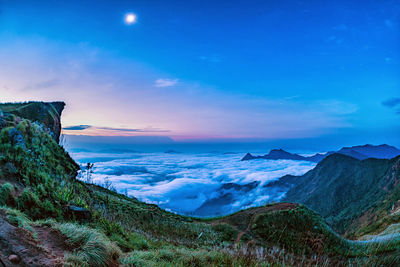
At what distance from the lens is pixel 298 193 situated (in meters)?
142

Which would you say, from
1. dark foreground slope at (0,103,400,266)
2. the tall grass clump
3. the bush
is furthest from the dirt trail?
the bush

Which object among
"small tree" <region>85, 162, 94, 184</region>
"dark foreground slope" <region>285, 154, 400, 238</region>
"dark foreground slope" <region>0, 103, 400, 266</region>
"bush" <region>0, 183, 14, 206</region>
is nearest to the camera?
"dark foreground slope" <region>0, 103, 400, 266</region>

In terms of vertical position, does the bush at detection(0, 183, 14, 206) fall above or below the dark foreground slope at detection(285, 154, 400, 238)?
above

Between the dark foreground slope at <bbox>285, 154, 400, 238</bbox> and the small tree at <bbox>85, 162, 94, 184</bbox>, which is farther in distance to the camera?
the dark foreground slope at <bbox>285, 154, 400, 238</bbox>

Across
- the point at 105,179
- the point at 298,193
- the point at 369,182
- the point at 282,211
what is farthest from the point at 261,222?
the point at 298,193

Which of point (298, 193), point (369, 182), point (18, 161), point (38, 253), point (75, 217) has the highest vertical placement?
point (18, 161)

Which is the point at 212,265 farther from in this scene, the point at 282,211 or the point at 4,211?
the point at 282,211

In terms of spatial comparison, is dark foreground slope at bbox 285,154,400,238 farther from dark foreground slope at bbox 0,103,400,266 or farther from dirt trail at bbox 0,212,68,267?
dirt trail at bbox 0,212,68,267

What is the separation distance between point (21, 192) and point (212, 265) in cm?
632

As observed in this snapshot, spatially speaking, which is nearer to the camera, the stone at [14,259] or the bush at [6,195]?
the stone at [14,259]

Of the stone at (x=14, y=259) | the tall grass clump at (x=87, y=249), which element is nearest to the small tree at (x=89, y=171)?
the tall grass clump at (x=87, y=249)

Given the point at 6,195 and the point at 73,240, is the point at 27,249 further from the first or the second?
the point at 6,195

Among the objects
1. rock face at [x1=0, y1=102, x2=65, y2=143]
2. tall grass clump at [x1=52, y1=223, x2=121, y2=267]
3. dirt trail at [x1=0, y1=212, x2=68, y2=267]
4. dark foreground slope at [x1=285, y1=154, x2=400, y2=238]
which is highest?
rock face at [x1=0, y1=102, x2=65, y2=143]

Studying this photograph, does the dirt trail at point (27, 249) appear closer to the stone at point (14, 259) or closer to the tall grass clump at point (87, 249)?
the stone at point (14, 259)
